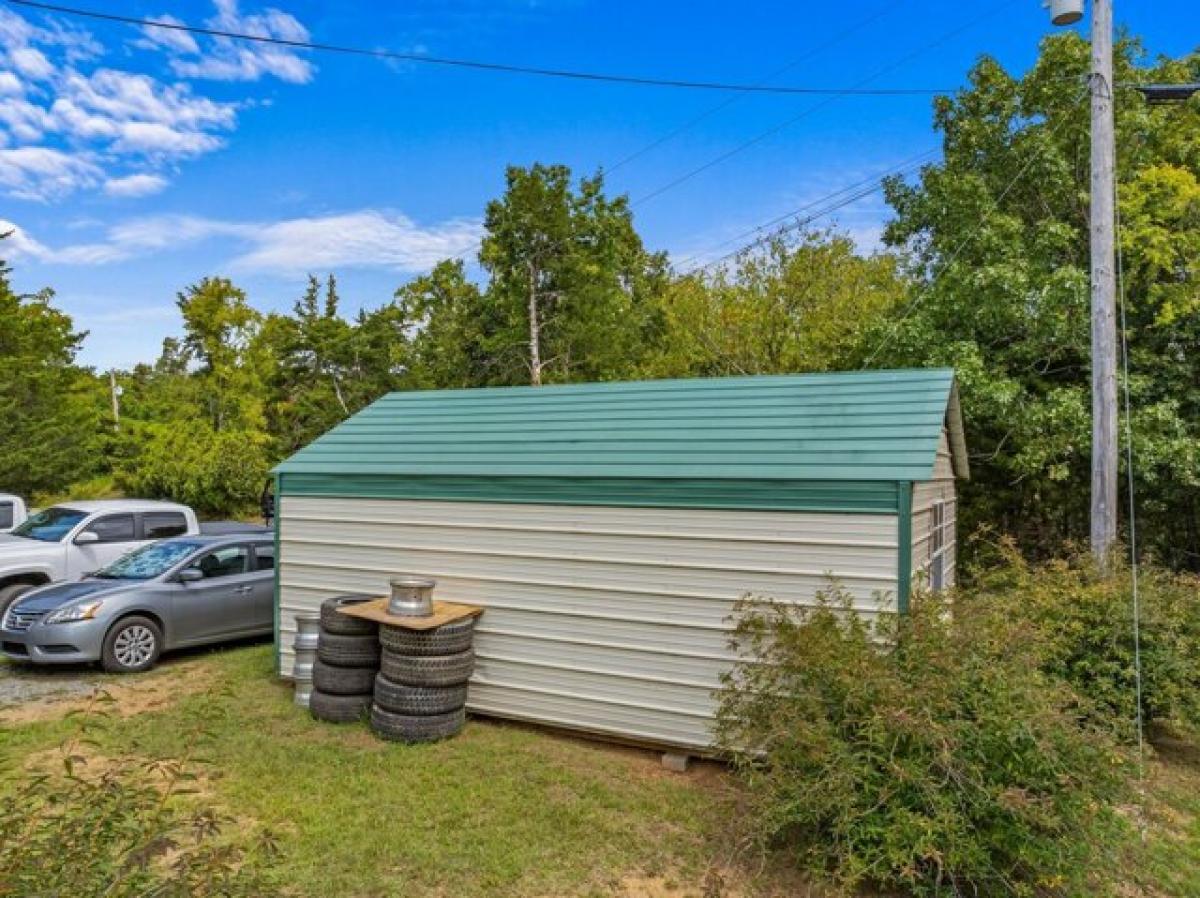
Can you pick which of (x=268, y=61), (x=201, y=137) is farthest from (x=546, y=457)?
(x=201, y=137)

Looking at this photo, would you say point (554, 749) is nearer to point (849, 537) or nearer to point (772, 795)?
point (772, 795)

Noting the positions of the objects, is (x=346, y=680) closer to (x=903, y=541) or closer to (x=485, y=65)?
(x=903, y=541)

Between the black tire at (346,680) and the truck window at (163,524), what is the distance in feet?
19.2

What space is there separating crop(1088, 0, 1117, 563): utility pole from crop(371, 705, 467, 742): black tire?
20.5ft

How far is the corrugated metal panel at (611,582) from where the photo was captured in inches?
207

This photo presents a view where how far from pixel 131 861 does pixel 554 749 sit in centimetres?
431

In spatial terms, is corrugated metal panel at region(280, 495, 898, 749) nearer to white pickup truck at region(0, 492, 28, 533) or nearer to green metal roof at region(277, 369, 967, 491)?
green metal roof at region(277, 369, 967, 491)

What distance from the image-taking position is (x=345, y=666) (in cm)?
628

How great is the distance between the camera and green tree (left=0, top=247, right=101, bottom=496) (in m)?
21.6

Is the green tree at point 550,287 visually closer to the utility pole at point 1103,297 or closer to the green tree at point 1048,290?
the green tree at point 1048,290

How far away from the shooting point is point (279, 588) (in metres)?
7.46

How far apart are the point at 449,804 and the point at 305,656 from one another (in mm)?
2617

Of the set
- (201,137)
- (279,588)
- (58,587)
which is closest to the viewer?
(279,588)

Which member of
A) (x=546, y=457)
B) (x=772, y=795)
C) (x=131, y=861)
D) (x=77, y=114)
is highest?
(x=77, y=114)
